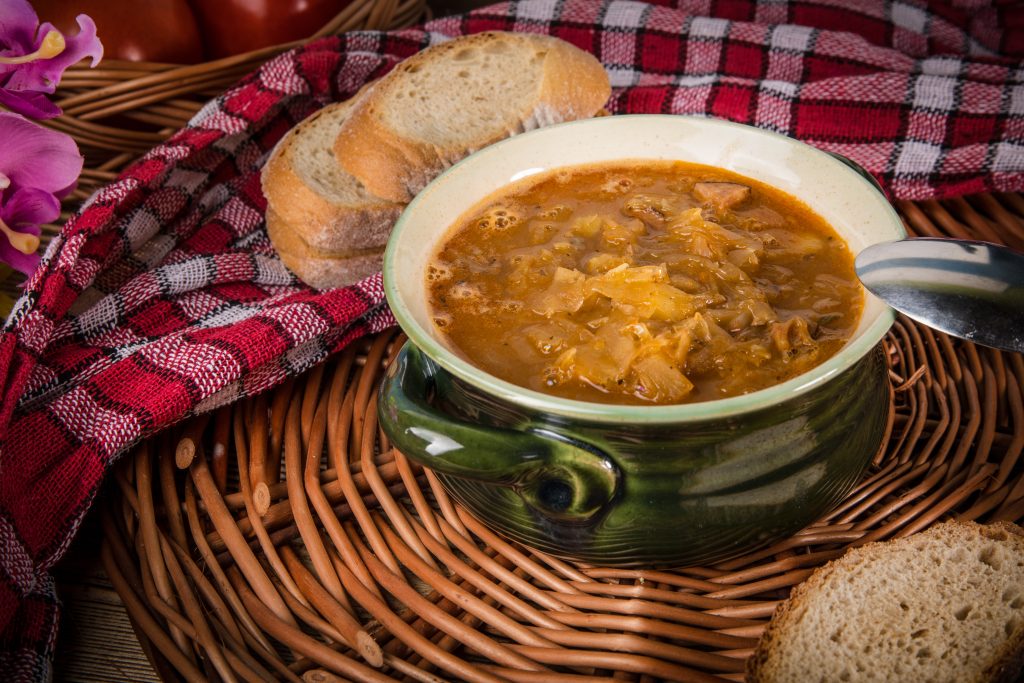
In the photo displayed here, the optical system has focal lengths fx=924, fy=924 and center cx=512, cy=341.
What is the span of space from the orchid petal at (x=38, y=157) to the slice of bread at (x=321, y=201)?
0.49m

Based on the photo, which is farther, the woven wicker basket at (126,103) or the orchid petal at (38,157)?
the woven wicker basket at (126,103)

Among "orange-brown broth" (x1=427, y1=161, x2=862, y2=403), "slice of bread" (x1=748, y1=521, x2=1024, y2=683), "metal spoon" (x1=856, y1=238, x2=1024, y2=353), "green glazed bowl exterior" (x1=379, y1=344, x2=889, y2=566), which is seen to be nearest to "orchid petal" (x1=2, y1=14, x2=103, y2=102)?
"orange-brown broth" (x1=427, y1=161, x2=862, y2=403)

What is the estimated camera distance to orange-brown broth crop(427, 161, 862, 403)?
1.27 m

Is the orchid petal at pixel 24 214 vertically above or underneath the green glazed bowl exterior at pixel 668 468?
above

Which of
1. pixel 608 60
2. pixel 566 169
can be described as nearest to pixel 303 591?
pixel 566 169

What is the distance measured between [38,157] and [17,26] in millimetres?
247

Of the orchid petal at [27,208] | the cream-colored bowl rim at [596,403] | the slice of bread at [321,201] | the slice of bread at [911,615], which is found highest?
the orchid petal at [27,208]

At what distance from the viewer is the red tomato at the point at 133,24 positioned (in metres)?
2.26

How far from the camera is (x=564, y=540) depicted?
4.29ft

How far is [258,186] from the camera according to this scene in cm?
233

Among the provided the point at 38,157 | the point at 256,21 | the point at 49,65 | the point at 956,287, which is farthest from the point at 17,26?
the point at 956,287

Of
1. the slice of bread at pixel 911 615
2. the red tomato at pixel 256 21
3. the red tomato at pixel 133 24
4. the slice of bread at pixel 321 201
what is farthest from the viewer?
the red tomato at pixel 256 21

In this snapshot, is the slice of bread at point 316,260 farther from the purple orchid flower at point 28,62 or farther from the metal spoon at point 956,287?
the metal spoon at point 956,287

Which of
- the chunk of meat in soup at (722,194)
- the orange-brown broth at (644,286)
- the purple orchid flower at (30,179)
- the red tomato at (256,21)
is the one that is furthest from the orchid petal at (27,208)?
the chunk of meat in soup at (722,194)
